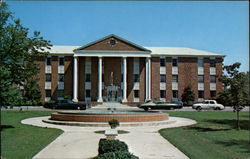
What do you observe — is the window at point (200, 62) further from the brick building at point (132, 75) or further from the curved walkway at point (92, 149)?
the curved walkway at point (92, 149)

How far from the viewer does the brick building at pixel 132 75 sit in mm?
52125

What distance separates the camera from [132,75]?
53.4 meters

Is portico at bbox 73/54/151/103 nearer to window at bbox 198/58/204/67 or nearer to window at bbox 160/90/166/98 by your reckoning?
window at bbox 160/90/166/98

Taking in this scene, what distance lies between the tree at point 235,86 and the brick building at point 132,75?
3430 centimetres

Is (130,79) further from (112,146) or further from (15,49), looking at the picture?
(112,146)

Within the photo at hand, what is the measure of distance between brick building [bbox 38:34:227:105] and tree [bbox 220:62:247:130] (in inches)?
1350

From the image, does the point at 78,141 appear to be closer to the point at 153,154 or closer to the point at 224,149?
the point at 153,154

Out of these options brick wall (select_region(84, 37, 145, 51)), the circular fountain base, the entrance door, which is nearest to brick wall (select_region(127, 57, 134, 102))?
the entrance door

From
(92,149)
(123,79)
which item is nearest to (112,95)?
(123,79)

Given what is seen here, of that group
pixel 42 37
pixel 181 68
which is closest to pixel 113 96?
pixel 181 68

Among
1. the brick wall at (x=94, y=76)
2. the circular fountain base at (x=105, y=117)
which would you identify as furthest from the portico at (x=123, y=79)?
the circular fountain base at (x=105, y=117)

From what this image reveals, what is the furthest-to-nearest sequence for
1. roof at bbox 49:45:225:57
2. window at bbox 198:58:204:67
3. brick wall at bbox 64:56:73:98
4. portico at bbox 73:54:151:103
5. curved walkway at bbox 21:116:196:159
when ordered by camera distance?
1. window at bbox 198:58:204:67
2. roof at bbox 49:45:225:57
3. brick wall at bbox 64:56:73:98
4. portico at bbox 73:54:151:103
5. curved walkway at bbox 21:116:196:159

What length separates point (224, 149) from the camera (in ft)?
35.2

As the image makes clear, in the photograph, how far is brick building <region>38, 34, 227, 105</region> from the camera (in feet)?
171
